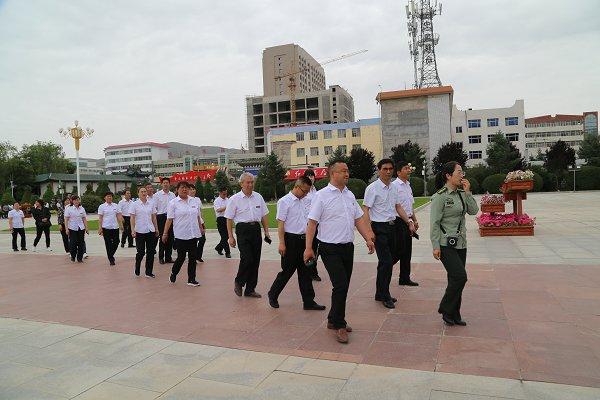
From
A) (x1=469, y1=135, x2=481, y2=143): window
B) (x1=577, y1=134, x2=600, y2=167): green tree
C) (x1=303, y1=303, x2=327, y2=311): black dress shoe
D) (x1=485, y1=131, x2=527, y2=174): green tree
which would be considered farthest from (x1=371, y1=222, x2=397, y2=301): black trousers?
(x1=469, y1=135, x2=481, y2=143): window

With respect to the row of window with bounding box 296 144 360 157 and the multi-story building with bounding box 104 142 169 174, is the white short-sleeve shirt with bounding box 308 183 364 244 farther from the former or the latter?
the multi-story building with bounding box 104 142 169 174

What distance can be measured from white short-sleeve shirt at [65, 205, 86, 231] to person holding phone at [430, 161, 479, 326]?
9.14m

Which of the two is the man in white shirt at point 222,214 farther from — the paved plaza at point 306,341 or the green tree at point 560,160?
the green tree at point 560,160

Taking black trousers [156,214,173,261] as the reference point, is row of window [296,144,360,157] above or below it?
above

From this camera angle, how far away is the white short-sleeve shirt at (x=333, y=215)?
14.5 feet

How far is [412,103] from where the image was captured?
5716 cm

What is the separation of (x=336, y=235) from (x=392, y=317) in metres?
1.32

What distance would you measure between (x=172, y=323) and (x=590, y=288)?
534 centimetres

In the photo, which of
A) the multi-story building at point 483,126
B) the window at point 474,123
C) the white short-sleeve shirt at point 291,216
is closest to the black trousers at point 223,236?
the white short-sleeve shirt at point 291,216

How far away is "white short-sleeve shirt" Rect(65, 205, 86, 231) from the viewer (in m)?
10.9

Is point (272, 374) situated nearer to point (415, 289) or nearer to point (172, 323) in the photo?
point (172, 323)

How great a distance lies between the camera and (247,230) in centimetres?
631

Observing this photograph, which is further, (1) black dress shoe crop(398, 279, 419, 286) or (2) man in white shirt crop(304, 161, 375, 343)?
(1) black dress shoe crop(398, 279, 419, 286)

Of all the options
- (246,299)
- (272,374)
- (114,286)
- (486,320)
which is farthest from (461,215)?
(114,286)
